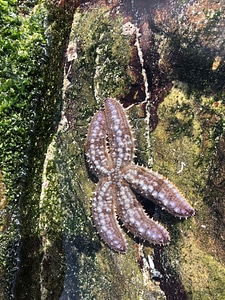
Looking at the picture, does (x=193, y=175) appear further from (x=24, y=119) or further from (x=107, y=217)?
(x=24, y=119)

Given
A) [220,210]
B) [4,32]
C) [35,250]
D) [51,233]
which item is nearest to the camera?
[4,32]

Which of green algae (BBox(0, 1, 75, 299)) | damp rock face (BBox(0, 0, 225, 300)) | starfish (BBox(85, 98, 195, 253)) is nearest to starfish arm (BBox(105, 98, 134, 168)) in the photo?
starfish (BBox(85, 98, 195, 253))

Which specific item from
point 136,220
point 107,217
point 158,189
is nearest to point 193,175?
point 158,189

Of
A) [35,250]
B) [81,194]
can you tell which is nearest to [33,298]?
[35,250]

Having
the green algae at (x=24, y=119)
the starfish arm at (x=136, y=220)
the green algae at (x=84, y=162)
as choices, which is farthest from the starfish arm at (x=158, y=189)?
the green algae at (x=24, y=119)

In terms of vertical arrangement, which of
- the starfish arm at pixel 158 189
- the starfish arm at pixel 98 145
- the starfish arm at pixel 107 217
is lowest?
the starfish arm at pixel 107 217

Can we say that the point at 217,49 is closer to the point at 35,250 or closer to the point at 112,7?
the point at 112,7

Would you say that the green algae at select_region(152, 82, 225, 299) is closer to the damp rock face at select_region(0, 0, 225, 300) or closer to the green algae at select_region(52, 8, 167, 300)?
the damp rock face at select_region(0, 0, 225, 300)

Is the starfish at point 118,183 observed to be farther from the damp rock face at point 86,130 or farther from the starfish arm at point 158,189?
the damp rock face at point 86,130
